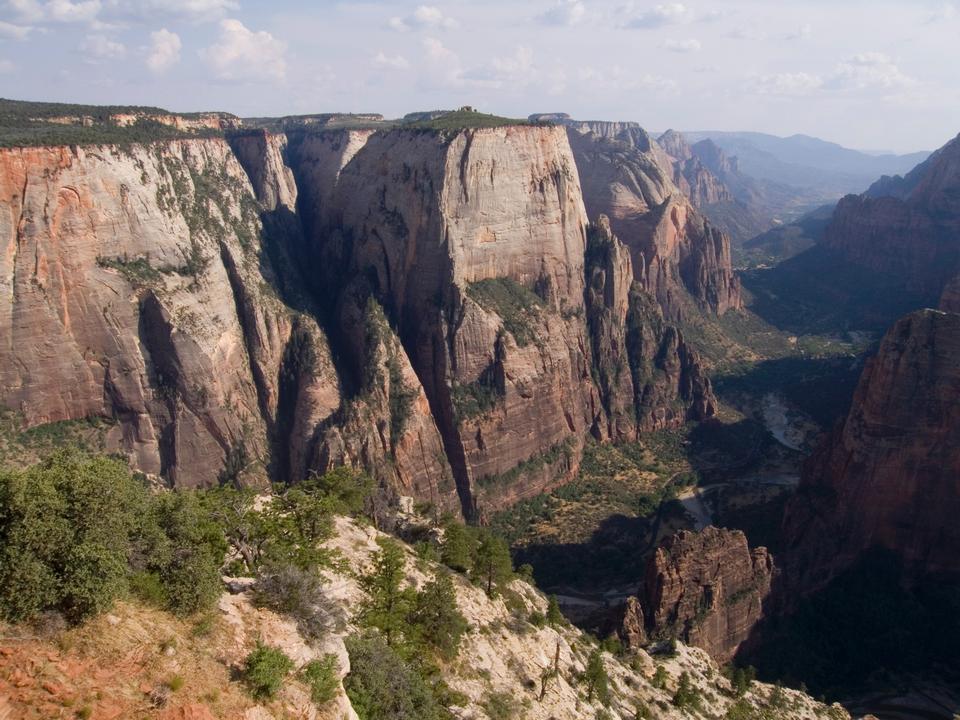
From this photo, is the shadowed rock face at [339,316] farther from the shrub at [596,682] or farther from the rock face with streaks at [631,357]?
the shrub at [596,682]

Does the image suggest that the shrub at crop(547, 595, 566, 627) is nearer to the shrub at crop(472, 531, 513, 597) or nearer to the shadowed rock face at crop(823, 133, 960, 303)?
the shrub at crop(472, 531, 513, 597)

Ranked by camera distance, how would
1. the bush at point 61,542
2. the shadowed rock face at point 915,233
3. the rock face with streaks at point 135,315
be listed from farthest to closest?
the shadowed rock face at point 915,233 < the rock face with streaks at point 135,315 < the bush at point 61,542

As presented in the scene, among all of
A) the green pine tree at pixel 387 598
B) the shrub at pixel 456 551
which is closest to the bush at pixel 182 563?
the green pine tree at pixel 387 598

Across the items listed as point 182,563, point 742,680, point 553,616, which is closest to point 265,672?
point 182,563

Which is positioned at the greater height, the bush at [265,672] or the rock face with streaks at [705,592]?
the bush at [265,672]

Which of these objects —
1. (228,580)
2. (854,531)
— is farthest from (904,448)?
(228,580)

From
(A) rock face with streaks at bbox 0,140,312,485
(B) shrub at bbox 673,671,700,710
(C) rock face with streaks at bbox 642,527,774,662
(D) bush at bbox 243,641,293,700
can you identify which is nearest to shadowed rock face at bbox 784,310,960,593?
(C) rock face with streaks at bbox 642,527,774,662

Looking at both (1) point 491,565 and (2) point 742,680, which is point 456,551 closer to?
(1) point 491,565
